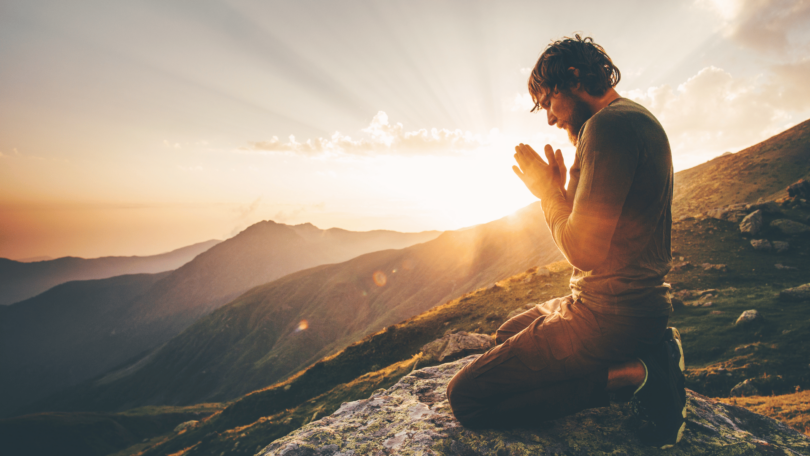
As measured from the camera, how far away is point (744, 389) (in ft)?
37.7

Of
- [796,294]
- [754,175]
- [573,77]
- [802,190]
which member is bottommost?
[796,294]

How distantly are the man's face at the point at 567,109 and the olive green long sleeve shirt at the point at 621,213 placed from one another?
33 centimetres

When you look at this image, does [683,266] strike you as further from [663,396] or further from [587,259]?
[587,259]

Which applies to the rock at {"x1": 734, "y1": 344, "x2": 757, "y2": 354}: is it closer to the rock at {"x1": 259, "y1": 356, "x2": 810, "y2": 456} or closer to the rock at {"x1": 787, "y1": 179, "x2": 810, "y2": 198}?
the rock at {"x1": 259, "y1": 356, "x2": 810, "y2": 456}

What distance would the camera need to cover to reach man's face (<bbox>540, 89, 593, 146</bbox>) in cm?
305

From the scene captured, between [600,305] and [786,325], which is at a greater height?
[600,305]

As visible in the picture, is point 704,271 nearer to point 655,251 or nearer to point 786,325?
point 786,325

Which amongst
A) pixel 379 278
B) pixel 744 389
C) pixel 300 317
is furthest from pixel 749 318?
pixel 379 278

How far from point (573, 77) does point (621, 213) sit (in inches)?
56.3

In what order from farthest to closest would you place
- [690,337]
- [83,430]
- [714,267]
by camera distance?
[83,430] < [714,267] < [690,337]

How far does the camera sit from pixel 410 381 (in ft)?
18.9

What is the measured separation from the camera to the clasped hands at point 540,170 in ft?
10.4

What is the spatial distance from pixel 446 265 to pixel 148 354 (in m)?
204

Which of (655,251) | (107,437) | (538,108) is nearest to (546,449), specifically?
(655,251)
